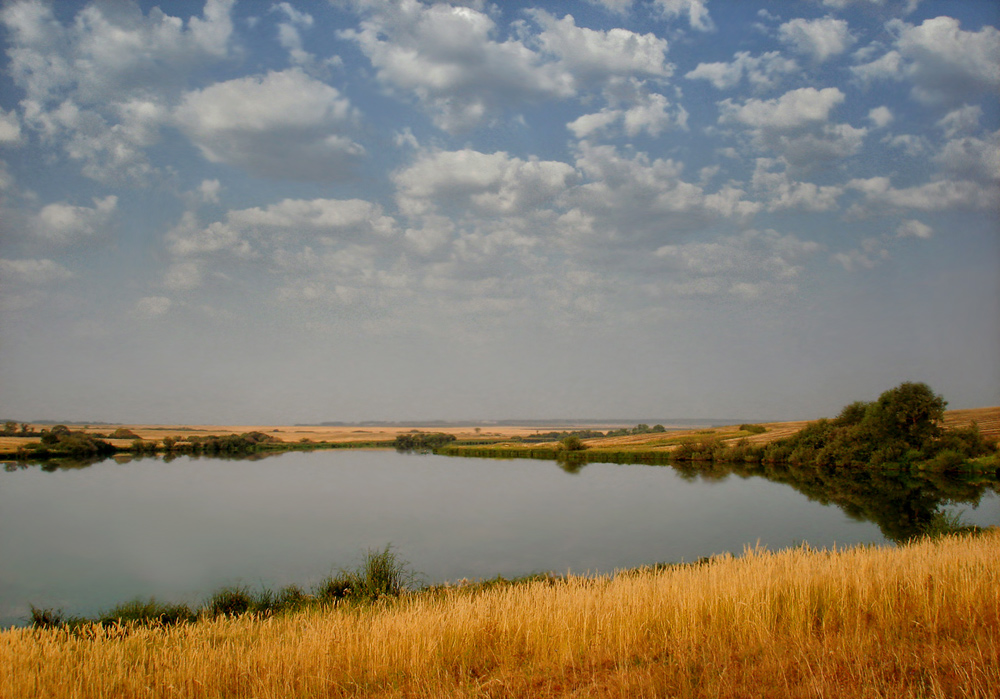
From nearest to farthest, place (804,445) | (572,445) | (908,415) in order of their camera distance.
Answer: (908,415), (804,445), (572,445)

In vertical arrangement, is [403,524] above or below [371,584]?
below

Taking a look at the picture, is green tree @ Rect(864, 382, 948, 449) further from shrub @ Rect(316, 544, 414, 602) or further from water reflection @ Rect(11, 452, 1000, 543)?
shrub @ Rect(316, 544, 414, 602)

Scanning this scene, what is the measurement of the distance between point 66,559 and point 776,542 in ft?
92.8

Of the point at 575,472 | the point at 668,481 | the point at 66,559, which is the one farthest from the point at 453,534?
the point at 575,472

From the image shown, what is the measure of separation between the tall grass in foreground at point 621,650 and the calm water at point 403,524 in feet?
22.1

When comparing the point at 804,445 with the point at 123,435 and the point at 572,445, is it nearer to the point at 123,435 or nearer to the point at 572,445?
the point at 572,445

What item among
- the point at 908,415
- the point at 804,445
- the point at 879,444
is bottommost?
the point at 804,445

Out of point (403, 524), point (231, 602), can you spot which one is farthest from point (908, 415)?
point (231, 602)

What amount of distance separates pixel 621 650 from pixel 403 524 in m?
27.0

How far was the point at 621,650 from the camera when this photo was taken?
5.42 meters

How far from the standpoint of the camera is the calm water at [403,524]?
20359 millimetres

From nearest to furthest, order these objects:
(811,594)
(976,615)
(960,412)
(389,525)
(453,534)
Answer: (976,615) → (811,594) → (453,534) → (389,525) → (960,412)

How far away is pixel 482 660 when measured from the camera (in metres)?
5.71

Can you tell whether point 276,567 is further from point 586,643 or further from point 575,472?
point 575,472
